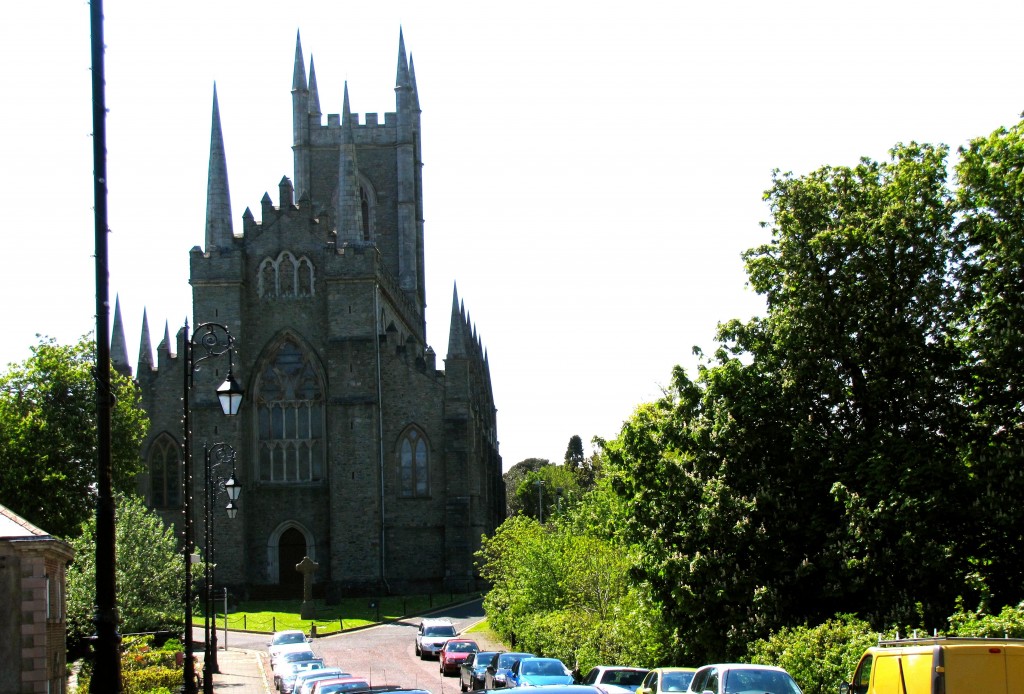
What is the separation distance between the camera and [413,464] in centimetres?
6009

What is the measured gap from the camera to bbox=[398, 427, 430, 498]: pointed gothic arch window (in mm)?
59938

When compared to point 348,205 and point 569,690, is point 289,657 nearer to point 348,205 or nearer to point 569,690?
point 569,690

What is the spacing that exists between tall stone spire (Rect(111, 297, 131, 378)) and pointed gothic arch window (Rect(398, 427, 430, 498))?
13.7m

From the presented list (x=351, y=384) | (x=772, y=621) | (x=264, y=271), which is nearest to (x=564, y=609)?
(x=772, y=621)

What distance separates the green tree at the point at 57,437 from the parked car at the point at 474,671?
2120 cm

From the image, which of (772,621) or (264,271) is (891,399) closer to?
(772,621)

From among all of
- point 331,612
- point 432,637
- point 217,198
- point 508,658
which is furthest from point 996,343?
point 217,198

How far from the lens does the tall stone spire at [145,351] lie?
6094 cm

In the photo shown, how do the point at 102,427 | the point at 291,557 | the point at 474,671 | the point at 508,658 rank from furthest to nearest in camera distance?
the point at 291,557 < the point at 474,671 < the point at 508,658 < the point at 102,427

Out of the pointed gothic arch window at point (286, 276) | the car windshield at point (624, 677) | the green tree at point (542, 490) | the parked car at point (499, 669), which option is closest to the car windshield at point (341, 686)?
the parked car at point (499, 669)

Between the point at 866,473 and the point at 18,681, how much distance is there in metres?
15.3

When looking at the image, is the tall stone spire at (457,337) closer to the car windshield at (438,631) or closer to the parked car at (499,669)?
the car windshield at (438,631)

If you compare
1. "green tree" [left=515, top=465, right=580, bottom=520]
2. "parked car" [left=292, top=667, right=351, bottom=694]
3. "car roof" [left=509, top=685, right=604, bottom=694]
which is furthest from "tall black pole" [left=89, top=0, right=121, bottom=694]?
"green tree" [left=515, top=465, right=580, bottom=520]

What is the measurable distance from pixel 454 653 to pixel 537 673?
11307 mm
